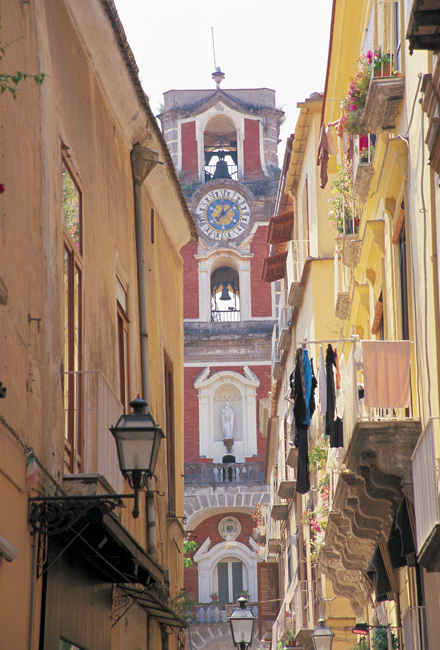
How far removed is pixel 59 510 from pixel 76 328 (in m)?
2.62

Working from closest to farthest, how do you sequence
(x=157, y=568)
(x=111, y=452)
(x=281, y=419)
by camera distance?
(x=111, y=452) → (x=157, y=568) → (x=281, y=419)

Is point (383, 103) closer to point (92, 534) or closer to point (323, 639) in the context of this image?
point (92, 534)

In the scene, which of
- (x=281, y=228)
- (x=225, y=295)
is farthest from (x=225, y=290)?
(x=281, y=228)

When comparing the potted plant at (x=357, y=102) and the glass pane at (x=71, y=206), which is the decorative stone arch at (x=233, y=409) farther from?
the glass pane at (x=71, y=206)

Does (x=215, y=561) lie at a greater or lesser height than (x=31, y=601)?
greater

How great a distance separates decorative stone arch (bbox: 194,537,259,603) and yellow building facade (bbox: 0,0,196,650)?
3122 centimetres

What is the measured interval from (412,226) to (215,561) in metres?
37.3

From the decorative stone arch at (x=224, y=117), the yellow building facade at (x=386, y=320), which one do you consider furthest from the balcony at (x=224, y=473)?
the yellow building facade at (x=386, y=320)

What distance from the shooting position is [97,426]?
31.7ft

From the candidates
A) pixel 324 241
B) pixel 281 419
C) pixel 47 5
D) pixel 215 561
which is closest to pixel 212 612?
pixel 215 561

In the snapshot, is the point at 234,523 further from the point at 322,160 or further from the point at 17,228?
the point at 17,228

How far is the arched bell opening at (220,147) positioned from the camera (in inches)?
1987

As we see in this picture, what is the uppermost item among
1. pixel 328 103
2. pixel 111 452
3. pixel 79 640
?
pixel 328 103

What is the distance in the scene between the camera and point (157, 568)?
1094 centimetres
